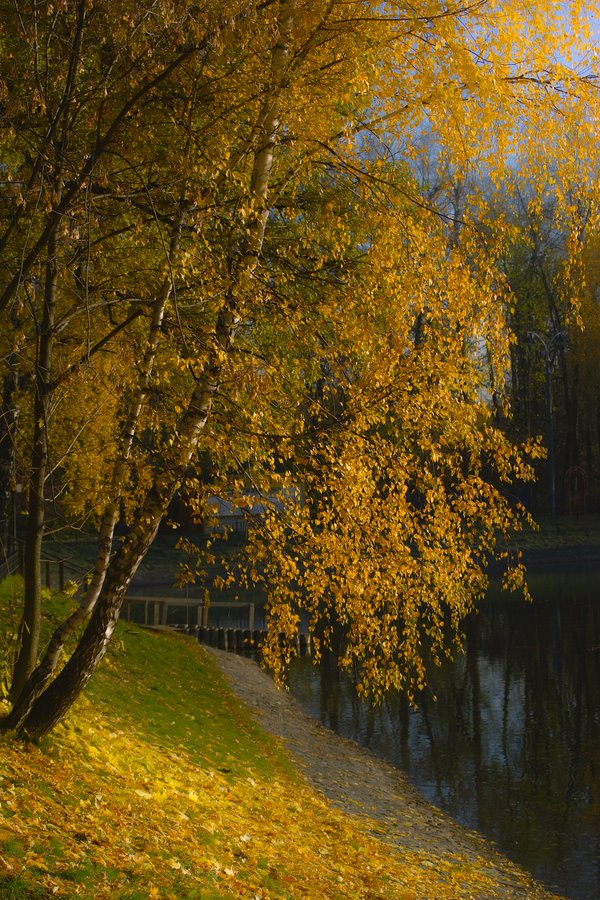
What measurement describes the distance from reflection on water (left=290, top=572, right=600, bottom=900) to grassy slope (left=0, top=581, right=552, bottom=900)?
6.58 feet

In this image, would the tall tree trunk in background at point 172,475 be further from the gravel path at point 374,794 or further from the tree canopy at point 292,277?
the gravel path at point 374,794

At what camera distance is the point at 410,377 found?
7.81 meters

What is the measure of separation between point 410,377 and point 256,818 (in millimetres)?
4514

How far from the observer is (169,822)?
24.0 ft

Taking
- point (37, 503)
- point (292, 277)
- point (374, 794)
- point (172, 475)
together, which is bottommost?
point (374, 794)

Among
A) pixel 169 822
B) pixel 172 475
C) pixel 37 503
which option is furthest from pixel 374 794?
pixel 172 475

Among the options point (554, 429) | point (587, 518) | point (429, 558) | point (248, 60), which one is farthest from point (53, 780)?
point (554, 429)

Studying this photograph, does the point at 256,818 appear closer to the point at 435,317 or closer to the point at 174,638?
the point at 435,317

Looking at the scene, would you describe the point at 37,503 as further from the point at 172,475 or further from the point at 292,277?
the point at 292,277

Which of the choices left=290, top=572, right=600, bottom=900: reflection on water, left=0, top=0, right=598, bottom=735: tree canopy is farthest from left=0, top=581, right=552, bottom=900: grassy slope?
left=290, top=572, right=600, bottom=900: reflection on water

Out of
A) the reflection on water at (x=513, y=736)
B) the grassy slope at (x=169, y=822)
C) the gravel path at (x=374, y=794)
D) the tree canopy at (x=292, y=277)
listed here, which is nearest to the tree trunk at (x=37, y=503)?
the tree canopy at (x=292, y=277)

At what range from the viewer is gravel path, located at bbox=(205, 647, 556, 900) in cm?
1044

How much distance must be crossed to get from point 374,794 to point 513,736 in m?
4.37

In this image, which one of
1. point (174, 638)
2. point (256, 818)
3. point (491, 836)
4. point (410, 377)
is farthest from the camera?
point (174, 638)
